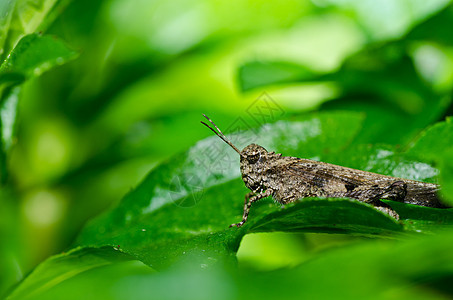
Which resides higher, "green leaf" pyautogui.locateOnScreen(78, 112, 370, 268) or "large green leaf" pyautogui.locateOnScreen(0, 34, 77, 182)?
"large green leaf" pyautogui.locateOnScreen(0, 34, 77, 182)

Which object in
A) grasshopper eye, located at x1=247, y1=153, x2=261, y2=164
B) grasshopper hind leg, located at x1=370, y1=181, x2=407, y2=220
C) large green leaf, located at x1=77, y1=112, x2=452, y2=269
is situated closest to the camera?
large green leaf, located at x1=77, y1=112, x2=452, y2=269

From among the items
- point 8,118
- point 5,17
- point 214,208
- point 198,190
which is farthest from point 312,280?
point 8,118

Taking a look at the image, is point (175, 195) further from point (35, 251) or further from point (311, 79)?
point (35, 251)

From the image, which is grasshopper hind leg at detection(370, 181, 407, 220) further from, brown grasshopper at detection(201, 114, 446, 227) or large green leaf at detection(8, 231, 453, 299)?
large green leaf at detection(8, 231, 453, 299)

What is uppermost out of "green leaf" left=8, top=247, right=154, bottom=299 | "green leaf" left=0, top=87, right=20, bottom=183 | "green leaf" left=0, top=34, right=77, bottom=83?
"green leaf" left=0, top=34, right=77, bottom=83

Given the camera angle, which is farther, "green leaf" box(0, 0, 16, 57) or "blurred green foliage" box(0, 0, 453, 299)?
"green leaf" box(0, 0, 16, 57)

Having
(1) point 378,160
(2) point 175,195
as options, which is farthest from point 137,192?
(1) point 378,160

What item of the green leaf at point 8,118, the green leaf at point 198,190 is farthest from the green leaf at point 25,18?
the green leaf at point 198,190

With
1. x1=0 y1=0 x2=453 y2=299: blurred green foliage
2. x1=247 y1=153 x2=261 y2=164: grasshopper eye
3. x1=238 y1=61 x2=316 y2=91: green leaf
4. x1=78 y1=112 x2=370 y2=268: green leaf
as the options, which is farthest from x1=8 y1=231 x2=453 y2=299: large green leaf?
x1=238 y1=61 x2=316 y2=91: green leaf
